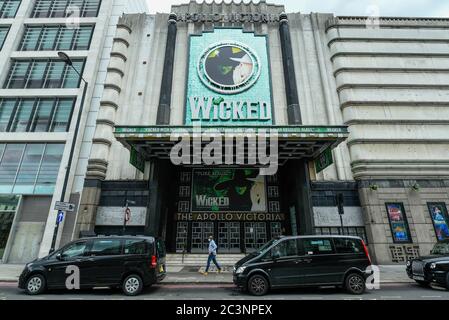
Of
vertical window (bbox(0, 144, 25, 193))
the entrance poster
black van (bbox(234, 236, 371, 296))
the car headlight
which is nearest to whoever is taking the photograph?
black van (bbox(234, 236, 371, 296))

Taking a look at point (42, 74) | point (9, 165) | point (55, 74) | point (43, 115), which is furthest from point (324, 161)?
point (42, 74)

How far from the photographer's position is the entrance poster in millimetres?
18672

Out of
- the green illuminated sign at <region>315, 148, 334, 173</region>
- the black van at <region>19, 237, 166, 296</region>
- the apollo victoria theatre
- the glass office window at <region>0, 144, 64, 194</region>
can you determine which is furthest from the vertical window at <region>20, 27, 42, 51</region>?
the green illuminated sign at <region>315, 148, 334, 173</region>

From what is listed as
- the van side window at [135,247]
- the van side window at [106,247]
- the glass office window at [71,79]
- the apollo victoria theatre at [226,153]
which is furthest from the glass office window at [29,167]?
the van side window at [135,247]

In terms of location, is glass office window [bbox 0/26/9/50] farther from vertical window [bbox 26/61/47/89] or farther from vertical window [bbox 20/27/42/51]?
vertical window [bbox 26/61/47/89]

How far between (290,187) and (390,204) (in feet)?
22.0

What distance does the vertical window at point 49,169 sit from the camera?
17203 mm

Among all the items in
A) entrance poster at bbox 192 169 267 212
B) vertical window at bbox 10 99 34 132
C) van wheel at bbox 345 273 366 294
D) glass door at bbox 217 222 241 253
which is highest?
vertical window at bbox 10 99 34 132

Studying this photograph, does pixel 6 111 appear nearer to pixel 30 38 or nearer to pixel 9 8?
pixel 30 38

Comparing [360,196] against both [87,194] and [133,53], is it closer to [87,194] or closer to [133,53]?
[87,194]

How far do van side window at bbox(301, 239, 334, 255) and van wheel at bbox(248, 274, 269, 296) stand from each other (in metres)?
1.72

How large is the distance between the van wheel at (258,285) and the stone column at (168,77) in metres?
13.5

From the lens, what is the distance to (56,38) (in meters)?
22.0
